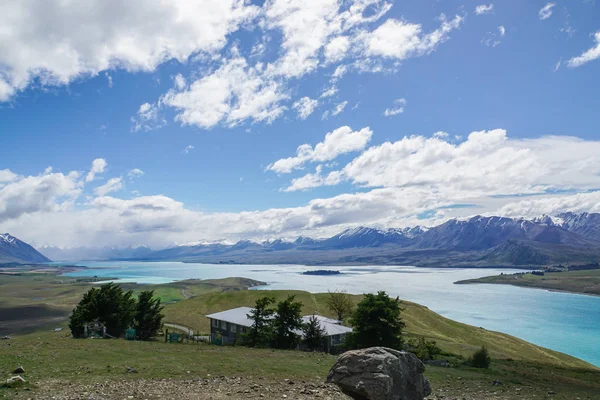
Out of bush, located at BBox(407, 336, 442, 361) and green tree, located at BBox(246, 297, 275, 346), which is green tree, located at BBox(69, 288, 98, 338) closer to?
green tree, located at BBox(246, 297, 275, 346)

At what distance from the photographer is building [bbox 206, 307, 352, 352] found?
58344 millimetres

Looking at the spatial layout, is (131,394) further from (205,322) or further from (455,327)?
(455,327)

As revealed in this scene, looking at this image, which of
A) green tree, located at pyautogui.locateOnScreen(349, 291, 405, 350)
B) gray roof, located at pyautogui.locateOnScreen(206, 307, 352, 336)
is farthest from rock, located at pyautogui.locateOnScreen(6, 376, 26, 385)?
gray roof, located at pyautogui.locateOnScreen(206, 307, 352, 336)

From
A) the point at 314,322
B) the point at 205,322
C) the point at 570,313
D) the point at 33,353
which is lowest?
the point at 570,313

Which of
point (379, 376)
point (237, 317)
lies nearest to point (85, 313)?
point (237, 317)

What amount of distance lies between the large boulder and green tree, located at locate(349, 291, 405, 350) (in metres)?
29.8

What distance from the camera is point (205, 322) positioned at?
347 ft

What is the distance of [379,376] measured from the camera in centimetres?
1556

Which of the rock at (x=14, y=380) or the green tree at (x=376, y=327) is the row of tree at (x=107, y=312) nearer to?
the green tree at (x=376, y=327)

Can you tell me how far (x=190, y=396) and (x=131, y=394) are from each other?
8.21 ft

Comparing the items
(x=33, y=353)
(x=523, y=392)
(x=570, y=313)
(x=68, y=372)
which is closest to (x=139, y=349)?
(x=33, y=353)

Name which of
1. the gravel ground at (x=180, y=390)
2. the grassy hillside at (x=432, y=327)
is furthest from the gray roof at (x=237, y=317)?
the gravel ground at (x=180, y=390)

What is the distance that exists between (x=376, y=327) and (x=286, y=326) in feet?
38.5

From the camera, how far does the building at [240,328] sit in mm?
58344
